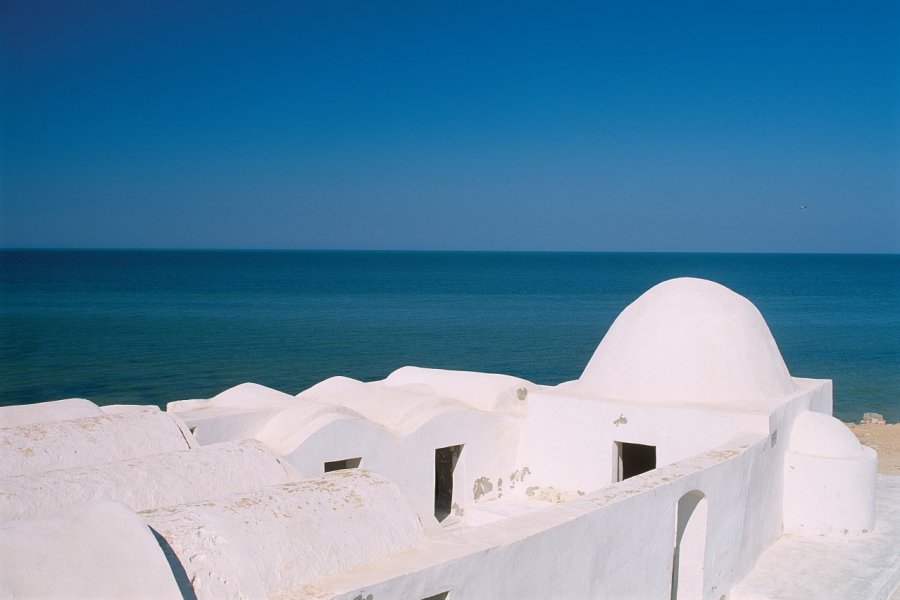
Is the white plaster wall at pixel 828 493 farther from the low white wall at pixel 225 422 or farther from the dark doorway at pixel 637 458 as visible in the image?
the low white wall at pixel 225 422

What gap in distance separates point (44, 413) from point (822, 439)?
9.24 metres

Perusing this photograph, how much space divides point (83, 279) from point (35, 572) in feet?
274

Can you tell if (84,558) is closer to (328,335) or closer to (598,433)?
(598,433)

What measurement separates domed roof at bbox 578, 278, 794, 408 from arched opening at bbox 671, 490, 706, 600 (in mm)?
2283

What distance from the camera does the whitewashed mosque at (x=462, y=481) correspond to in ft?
14.8

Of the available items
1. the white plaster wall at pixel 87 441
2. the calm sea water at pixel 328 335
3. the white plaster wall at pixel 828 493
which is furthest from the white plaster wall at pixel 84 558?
the calm sea water at pixel 328 335

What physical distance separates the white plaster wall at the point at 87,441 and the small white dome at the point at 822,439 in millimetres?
7606

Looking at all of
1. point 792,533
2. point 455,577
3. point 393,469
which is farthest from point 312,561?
point 792,533

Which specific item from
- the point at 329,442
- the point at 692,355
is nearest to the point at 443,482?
the point at 329,442

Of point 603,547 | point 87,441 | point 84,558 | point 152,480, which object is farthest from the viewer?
point 87,441

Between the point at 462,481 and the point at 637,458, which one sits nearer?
the point at 462,481

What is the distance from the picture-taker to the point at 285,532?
480cm

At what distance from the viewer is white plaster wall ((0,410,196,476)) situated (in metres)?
6.68

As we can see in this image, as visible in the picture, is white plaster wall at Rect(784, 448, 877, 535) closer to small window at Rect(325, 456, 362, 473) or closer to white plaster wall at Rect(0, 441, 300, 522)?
small window at Rect(325, 456, 362, 473)
